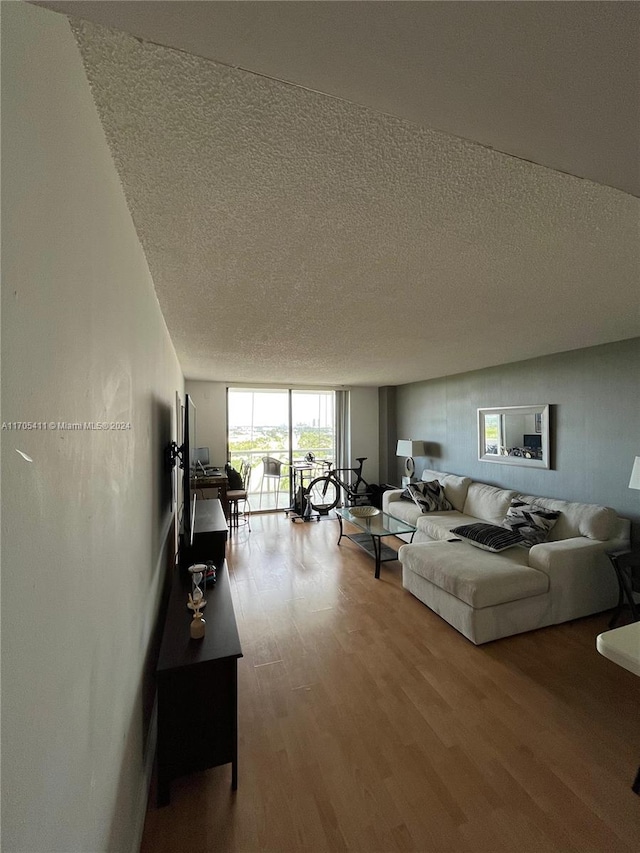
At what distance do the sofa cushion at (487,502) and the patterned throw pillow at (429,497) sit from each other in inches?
11.1

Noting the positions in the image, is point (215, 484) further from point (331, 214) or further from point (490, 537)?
point (331, 214)

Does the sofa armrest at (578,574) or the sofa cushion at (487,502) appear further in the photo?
the sofa cushion at (487,502)

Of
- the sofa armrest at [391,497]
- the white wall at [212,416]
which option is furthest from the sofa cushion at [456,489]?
the white wall at [212,416]

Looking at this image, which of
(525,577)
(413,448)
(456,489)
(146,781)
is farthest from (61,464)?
(413,448)

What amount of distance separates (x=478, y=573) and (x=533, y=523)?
108 cm

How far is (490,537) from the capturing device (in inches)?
123

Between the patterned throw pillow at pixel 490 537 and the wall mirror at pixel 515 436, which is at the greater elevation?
the wall mirror at pixel 515 436

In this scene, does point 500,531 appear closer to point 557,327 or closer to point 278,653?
point 557,327

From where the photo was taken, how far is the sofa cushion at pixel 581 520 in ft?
9.54

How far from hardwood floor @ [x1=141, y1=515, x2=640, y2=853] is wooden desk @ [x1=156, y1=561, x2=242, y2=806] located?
0.15 m

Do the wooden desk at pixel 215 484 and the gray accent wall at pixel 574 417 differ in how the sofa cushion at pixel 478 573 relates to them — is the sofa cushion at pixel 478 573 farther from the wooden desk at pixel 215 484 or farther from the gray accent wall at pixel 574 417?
the wooden desk at pixel 215 484

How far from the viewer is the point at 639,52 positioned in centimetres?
58

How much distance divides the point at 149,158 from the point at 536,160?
1.01 meters

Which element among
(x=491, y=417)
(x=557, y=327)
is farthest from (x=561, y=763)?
(x=491, y=417)
